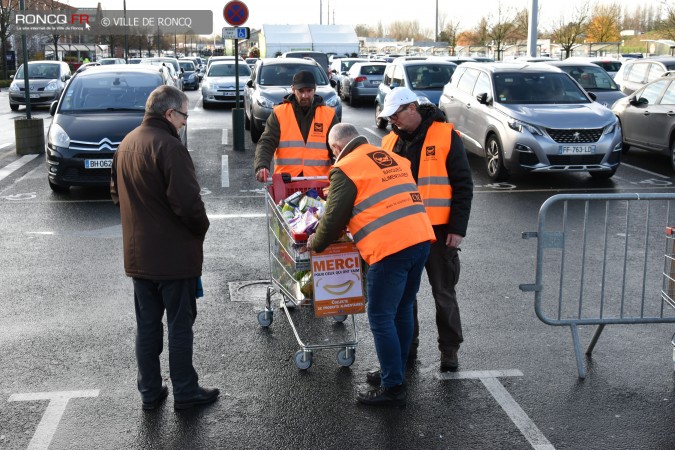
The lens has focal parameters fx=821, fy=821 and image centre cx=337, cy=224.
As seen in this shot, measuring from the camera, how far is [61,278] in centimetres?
782

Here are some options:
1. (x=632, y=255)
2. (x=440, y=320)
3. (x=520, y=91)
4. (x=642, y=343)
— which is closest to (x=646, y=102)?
(x=520, y=91)

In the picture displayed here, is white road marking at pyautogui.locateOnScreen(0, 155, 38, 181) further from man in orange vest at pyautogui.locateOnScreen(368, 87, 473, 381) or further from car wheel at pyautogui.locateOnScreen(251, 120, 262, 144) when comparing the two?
man in orange vest at pyautogui.locateOnScreen(368, 87, 473, 381)

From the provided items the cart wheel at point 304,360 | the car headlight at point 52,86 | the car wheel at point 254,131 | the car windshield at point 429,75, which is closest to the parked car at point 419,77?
the car windshield at point 429,75

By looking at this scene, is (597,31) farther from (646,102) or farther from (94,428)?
(94,428)

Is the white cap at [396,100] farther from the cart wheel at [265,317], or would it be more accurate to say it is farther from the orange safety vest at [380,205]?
the cart wheel at [265,317]

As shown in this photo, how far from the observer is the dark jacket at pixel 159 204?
185 inches

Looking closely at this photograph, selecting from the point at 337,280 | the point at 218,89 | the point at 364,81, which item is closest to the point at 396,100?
the point at 337,280

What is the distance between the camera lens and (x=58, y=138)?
11.5 m

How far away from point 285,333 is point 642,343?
2656 millimetres

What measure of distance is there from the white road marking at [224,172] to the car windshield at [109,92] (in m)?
1.75

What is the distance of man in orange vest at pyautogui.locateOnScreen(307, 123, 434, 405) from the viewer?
469 centimetres

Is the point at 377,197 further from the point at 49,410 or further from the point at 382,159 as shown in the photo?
the point at 49,410

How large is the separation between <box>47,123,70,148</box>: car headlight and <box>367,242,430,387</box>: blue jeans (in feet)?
25.6

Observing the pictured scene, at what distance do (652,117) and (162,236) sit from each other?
11954mm
